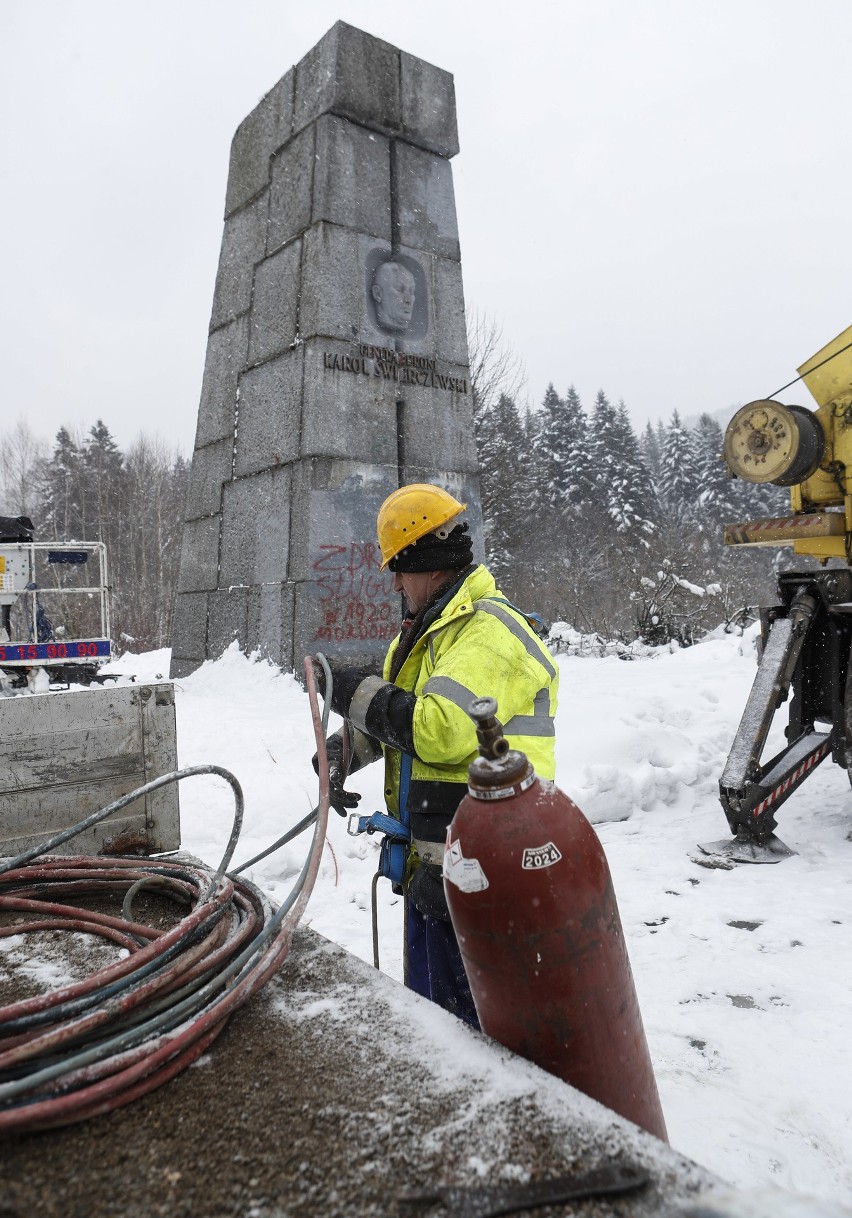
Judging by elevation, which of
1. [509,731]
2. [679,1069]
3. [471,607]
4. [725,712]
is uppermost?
[471,607]

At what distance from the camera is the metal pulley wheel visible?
5.47m

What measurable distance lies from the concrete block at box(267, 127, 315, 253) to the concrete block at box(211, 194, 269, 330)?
9.0 inches

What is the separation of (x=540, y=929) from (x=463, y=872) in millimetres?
187

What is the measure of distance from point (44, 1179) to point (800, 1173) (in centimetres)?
213

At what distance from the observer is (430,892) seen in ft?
8.14

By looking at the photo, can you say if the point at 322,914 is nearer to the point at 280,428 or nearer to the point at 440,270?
the point at 280,428

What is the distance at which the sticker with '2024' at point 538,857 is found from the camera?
1582mm

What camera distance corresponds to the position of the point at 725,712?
8430 millimetres

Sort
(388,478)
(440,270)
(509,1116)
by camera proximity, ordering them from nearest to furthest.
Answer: (509,1116) < (388,478) < (440,270)

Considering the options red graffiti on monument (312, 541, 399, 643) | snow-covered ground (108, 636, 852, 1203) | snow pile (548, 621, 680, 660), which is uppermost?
red graffiti on monument (312, 541, 399, 643)

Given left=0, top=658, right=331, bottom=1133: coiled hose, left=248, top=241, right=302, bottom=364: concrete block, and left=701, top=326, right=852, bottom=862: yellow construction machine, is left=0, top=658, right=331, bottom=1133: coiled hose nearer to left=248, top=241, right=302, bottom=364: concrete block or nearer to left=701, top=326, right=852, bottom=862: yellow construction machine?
left=701, top=326, right=852, bottom=862: yellow construction machine

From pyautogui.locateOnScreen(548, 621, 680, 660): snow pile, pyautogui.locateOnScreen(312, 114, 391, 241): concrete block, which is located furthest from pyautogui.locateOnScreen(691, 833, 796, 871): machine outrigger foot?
pyautogui.locateOnScreen(548, 621, 680, 660): snow pile

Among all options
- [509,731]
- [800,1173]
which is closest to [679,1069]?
[800,1173]

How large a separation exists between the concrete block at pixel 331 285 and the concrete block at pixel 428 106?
1.91m
